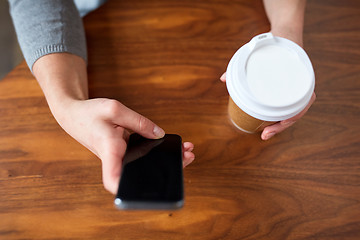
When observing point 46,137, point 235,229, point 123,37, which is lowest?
point 235,229

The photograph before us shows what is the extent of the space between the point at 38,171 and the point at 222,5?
547 mm

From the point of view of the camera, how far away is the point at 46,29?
1.87ft

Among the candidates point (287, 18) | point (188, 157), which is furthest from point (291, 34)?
point (188, 157)

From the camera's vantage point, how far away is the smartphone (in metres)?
0.37

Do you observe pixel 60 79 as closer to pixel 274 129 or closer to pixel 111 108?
pixel 111 108

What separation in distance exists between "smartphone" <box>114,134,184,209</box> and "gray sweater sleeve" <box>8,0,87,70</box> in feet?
0.80

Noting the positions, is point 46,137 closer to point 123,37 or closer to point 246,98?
point 123,37

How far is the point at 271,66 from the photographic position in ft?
1.47

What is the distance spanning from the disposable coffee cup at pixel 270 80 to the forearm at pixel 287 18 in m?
0.17

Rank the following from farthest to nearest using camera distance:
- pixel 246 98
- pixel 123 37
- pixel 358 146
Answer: pixel 123 37
pixel 358 146
pixel 246 98

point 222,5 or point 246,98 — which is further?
point 222,5

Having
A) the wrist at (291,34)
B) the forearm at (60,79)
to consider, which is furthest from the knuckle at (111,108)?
the wrist at (291,34)

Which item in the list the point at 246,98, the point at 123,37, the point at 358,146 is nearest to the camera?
the point at 246,98

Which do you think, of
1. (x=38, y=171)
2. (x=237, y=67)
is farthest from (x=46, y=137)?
(x=237, y=67)
